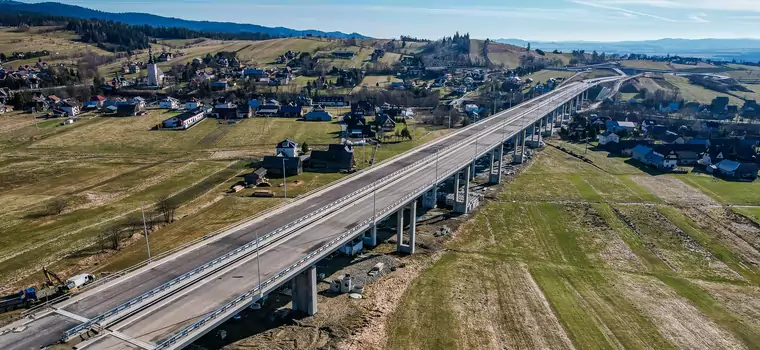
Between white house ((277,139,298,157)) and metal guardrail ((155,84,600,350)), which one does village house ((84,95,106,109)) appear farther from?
metal guardrail ((155,84,600,350))

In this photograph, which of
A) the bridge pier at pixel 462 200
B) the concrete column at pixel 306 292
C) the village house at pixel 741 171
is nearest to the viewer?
the concrete column at pixel 306 292

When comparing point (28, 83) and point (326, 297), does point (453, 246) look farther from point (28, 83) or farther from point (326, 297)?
point (28, 83)

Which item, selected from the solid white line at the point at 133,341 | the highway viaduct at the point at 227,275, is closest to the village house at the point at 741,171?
the highway viaduct at the point at 227,275

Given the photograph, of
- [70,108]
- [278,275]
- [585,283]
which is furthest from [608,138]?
[70,108]

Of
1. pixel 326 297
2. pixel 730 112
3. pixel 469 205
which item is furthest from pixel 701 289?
pixel 730 112

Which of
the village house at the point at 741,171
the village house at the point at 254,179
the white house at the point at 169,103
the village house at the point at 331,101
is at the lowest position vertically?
the village house at the point at 254,179

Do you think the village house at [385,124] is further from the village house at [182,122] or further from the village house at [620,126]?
the village house at [620,126]
